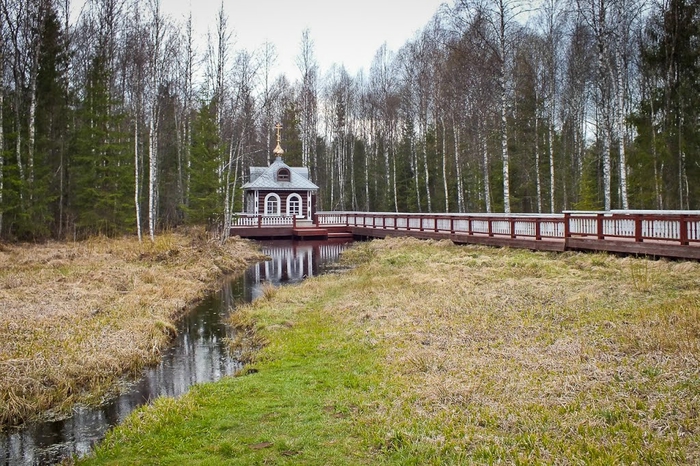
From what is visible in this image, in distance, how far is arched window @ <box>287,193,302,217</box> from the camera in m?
34.2

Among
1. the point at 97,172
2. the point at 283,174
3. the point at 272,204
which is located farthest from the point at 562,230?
the point at 272,204

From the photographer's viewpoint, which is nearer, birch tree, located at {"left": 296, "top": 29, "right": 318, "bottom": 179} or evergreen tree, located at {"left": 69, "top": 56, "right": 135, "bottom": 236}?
evergreen tree, located at {"left": 69, "top": 56, "right": 135, "bottom": 236}

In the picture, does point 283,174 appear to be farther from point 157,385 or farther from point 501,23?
point 157,385

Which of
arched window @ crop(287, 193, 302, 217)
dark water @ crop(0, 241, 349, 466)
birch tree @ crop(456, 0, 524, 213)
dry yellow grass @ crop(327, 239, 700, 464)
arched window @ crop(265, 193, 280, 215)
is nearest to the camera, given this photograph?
dry yellow grass @ crop(327, 239, 700, 464)

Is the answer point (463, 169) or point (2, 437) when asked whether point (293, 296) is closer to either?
point (2, 437)

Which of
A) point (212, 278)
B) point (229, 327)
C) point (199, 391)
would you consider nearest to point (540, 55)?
point (212, 278)

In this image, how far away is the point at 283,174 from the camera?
3403 cm

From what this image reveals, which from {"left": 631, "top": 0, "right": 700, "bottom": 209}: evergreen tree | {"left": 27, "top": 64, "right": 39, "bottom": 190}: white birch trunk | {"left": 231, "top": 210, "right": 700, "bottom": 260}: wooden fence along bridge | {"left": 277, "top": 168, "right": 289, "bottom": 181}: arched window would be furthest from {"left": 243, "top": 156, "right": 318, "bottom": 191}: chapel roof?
{"left": 631, "top": 0, "right": 700, "bottom": 209}: evergreen tree

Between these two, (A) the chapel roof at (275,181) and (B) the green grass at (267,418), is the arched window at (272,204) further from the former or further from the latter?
(B) the green grass at (267,418)

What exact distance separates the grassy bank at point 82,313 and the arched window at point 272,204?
16.5 m

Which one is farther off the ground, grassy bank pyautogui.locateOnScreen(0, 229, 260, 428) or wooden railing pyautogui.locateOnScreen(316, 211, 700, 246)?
wooden railing pyautogui.locateOnScreen(316, 211, 700, 246)

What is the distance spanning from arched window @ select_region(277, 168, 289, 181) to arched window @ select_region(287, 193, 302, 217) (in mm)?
1240

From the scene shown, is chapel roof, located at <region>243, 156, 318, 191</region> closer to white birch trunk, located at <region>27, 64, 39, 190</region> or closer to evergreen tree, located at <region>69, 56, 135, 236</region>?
evergreen tree, located at <region>69, 56, 135, 236</region>

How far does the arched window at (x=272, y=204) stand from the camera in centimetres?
3388
